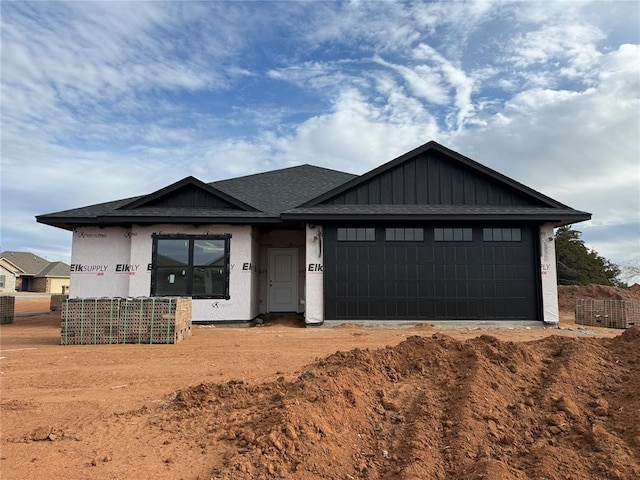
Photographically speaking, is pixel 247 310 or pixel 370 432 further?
pixel 247 310

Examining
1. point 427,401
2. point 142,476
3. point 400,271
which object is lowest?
point 142,476

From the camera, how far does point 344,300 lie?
40.9 ft

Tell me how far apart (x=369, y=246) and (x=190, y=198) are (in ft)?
18.9

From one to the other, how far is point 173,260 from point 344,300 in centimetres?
525

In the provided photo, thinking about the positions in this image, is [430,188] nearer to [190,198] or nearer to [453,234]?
[453,234]

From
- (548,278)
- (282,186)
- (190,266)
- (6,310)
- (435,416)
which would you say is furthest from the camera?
(282,186)

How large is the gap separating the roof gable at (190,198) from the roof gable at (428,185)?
114 inches

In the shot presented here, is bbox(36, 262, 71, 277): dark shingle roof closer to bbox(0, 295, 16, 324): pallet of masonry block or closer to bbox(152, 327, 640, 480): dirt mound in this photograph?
bbox(0, 295, 16, 324): pallet of masonry block

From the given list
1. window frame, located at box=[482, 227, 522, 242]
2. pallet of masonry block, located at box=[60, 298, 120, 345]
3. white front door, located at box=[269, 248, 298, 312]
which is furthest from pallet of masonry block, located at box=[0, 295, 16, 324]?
window frame, located at box=[482, 227, 522, 242]

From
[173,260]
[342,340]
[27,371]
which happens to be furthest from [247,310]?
[27,371]

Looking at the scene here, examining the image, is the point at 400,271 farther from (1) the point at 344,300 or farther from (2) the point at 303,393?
(2) the point at 303,393

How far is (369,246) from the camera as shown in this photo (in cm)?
1262

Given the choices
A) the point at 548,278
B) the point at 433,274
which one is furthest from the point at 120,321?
the point at 548,278

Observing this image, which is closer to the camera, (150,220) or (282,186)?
(150,220)
